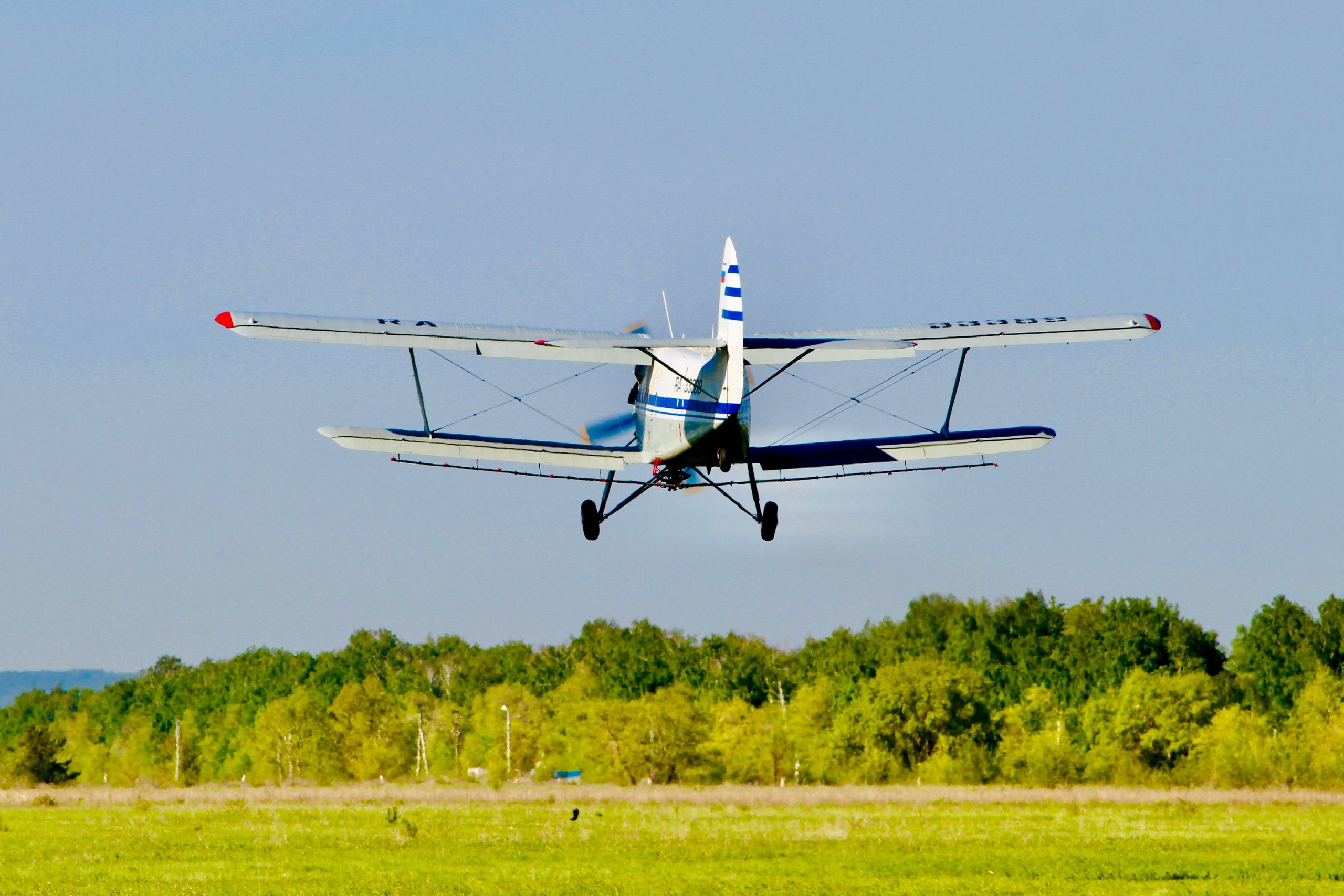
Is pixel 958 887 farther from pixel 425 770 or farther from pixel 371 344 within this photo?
pixel 425 770

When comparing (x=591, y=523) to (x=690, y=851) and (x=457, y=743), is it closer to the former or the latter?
(x=690, y=851)

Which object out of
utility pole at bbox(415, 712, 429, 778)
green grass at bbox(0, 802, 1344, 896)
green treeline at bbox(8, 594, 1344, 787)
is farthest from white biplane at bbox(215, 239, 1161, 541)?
utility pole at bbox(415, 712, 429, 778)

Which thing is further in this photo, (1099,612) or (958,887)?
(1099,612)

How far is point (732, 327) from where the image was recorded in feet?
85.0

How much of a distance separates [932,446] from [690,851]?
51.3 ft

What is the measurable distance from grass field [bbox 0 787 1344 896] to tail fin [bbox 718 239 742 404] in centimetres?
1203

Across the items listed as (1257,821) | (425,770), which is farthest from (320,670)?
(1257,821)

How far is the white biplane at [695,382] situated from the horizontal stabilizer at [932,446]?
2 cm

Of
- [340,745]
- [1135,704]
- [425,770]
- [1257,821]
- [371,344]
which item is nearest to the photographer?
[371,344]

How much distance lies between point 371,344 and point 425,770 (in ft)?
235

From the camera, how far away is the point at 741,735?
7706 cm

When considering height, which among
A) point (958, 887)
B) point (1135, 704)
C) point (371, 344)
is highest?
point (371, 344)

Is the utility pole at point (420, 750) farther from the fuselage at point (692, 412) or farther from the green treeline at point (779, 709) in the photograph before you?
the fuselage at point (692, 412)

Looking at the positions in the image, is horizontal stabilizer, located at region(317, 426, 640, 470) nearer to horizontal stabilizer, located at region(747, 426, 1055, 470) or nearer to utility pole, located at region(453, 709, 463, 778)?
horizontal stabilizer, located at region(747, 426, 1055, 470)
